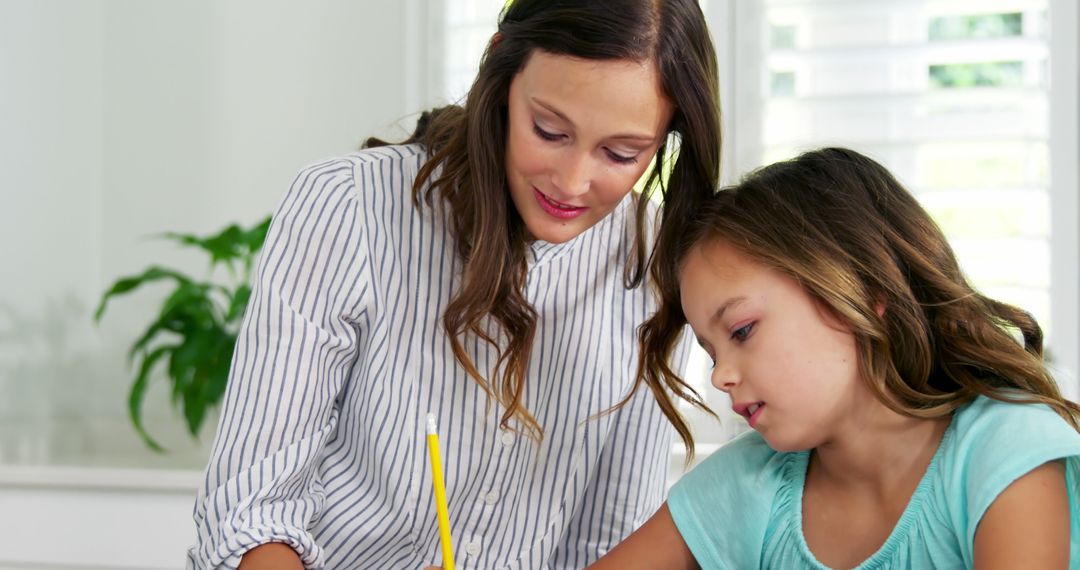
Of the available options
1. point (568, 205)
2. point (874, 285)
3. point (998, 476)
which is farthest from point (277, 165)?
point (998, 476)

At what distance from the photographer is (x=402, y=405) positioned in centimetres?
120

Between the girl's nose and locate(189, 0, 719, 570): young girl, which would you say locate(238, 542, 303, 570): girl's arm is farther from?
the girl's nose

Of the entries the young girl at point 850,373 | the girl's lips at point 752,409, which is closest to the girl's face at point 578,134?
the young girl at point 850,373

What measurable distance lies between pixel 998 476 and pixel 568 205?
1.43 ft

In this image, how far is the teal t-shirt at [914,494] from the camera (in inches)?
35.1

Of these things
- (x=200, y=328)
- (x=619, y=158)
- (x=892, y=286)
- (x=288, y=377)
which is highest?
(x=619, y=158)

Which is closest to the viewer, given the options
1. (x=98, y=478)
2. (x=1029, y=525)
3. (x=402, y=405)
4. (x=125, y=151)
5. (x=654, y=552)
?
(x=1029, y=525)

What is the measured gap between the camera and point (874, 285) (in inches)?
39.4

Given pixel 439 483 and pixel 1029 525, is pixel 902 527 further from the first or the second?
pixel 439 483

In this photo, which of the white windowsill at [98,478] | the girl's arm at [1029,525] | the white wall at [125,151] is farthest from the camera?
the white wall at [125,151]

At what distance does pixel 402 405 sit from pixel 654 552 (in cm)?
31

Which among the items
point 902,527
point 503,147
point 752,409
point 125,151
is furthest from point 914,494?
point 125,151

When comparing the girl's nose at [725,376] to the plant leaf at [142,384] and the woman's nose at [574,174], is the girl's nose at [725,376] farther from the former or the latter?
the plant leaf at [142,384]

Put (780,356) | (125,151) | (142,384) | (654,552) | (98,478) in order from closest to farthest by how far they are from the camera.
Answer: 1. (780,356)
2. (654,552)
3. (98,478)
4. (142,384)
5. (125,151)
